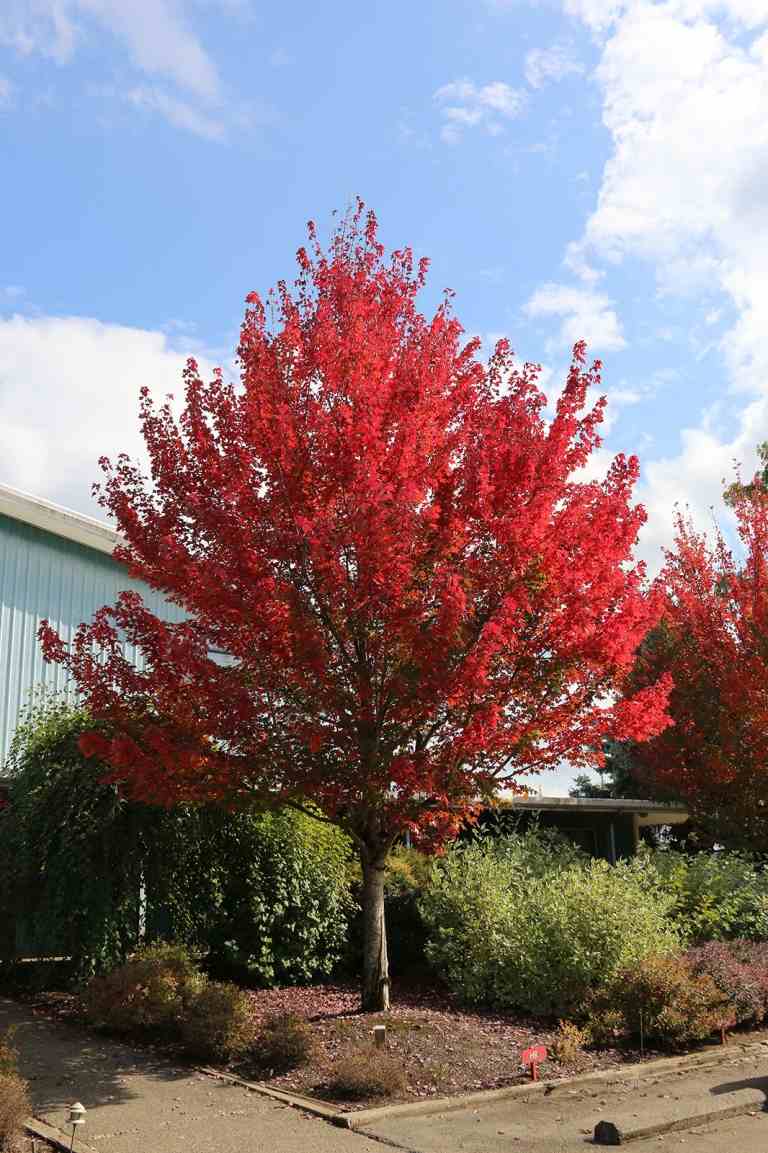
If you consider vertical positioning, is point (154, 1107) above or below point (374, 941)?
below

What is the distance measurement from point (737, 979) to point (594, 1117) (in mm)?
4290

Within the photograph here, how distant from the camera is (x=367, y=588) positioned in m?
10.2

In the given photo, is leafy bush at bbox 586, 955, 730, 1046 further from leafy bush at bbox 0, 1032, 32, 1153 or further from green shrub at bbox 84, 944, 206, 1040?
leafy bush at bbox 0, 1032, 32, 1153

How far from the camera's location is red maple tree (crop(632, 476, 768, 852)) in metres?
18.4

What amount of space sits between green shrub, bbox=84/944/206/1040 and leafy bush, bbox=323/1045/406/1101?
7.25ft

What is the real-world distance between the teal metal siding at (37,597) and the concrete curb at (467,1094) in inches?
359

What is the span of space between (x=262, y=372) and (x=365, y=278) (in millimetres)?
1786

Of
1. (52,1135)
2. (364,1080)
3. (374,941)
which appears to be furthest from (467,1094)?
(52,1135)

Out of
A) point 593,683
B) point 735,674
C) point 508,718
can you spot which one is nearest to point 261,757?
point 508,718

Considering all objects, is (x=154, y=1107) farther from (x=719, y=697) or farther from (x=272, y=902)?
(x=719, y=697)

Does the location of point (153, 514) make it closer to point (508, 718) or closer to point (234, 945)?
point (508, 718)

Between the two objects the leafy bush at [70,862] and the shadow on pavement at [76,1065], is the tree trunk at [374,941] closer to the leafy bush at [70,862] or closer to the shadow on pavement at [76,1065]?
the shadow on pavement at [76,1065]

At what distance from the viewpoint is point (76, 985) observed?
1195 centimetres

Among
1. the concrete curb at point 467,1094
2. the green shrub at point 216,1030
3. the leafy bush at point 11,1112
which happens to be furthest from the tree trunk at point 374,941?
the leafy bush at point 11,1112
